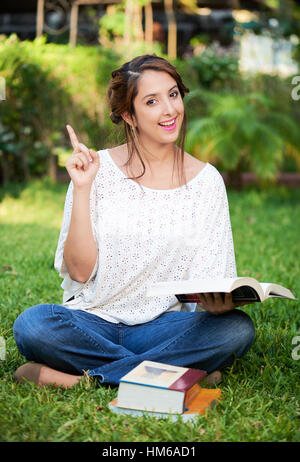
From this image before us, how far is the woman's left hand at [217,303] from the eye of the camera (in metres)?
2.48

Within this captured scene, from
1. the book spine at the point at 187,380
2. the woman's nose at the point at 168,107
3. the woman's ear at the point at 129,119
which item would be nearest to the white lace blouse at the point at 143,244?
the woman's ear at the point at 129,119

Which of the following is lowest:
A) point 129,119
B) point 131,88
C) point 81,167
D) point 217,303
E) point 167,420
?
point 167,420

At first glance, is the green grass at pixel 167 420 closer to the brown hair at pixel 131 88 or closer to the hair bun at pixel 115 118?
the brown hair at pixel 131 88

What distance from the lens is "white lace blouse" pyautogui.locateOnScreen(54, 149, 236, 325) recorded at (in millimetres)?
2832

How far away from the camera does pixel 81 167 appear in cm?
271

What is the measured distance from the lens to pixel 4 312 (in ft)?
12.0

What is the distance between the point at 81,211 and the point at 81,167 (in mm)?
183

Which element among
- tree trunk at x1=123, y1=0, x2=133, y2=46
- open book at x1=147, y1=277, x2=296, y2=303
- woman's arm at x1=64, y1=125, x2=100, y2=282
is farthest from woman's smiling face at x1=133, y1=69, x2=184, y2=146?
tree trunk at x1=123, y1=0, x2=133, y2=46

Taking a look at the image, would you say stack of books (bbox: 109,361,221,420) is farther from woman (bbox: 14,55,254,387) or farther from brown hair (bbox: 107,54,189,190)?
brown hair (bbox: 107,54,189,190)

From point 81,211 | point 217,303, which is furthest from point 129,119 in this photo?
point 217,303

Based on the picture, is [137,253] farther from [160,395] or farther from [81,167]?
[160,395]

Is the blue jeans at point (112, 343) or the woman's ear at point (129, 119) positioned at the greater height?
the woman's ear at point (129, 119)

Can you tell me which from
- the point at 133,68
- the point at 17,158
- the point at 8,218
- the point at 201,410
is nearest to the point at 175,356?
the point at 201,410

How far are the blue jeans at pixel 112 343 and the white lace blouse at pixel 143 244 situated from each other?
0.60ft
